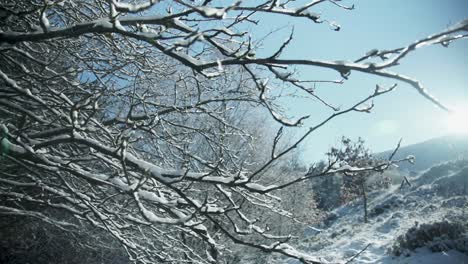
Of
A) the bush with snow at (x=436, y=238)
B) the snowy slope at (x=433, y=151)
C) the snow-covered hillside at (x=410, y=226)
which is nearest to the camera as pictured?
the bush with snow at (x=436, y=238)

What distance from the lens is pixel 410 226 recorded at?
1389 centimetres

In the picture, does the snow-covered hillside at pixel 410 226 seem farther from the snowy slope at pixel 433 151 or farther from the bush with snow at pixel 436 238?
the snowy slope at pixel 433 151

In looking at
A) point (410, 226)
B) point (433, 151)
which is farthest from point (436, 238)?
point (433, 151)

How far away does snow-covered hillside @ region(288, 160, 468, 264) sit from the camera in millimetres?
10180

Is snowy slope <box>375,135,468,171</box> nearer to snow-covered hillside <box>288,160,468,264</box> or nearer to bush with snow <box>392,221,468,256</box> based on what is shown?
snow-covered hillside <box>288,160,468,264</box>

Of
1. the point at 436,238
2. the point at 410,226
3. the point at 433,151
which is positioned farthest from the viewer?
the point at 433,151

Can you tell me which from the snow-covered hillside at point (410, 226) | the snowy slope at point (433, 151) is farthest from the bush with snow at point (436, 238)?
the snowy slope at point (433, 151)

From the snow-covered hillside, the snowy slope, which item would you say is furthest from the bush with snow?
the snowy slope

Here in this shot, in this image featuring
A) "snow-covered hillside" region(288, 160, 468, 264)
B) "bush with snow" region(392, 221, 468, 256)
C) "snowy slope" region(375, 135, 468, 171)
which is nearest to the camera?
"bush with snow" region(392, 221, 468, 256)

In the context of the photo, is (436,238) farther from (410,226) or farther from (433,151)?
(433,151)

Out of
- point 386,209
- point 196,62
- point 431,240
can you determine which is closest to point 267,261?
point 431,240

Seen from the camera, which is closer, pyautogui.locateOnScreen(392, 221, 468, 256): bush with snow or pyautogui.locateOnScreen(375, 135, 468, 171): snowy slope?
pyautogui.locateOnScreen(392, 221, 468, 256): bush with snow

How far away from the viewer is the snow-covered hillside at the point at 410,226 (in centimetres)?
1018

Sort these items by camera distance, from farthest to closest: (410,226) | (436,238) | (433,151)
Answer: (433,151)
(410,226)
(436,238)
